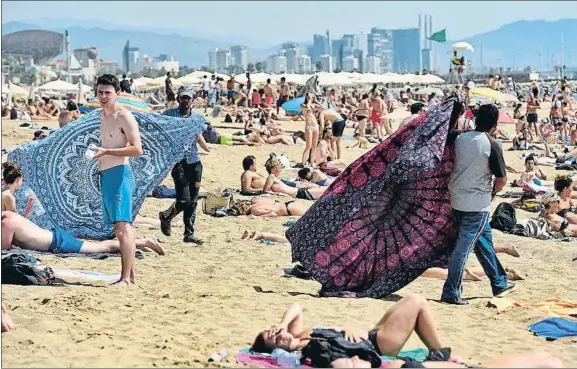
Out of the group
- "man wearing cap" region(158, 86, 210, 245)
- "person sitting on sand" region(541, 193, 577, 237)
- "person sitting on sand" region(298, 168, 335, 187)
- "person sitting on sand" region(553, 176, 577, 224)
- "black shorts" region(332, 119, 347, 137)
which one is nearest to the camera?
"man wearing cap" region(158, 86, 210, 245)

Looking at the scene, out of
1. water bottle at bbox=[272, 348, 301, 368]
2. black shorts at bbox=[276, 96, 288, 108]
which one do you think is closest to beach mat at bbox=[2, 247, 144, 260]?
water bottle at bbox=[272, 348, 301, 368]

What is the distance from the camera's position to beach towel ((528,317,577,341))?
551 cm

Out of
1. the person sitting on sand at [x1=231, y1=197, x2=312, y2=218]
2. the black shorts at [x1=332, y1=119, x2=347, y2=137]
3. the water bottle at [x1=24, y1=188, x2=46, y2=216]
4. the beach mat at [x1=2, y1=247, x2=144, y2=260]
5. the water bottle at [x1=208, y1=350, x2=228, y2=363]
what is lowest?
the person sitting on sand at [x1=231, y1=197, x2=312, y2=218]

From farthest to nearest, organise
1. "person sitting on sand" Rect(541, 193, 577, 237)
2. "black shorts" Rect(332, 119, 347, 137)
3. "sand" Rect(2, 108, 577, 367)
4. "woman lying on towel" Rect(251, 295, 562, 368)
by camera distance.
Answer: "black shorts" Rect(332, 119, 347, 137), "person sitting on sand" Rect(541, 193, 577, 237), "sand" Rect(2, 108, 577, 367), "woman lying on towel" Rect(251, 295, 562, 368)

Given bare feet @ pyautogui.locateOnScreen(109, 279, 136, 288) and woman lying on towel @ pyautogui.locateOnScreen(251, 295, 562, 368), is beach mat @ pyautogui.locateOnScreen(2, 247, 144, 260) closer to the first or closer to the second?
bare feet @ pyautogui.locateOnScreen(109, 279, 136, 288)

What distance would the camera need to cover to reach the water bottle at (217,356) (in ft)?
14.9

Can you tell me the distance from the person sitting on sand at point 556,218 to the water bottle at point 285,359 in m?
5.72

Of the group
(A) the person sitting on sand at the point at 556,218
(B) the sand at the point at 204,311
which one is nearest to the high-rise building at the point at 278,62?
(A) the person sitting on sand at the point at 556,218

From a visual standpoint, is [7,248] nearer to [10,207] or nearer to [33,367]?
[10,207]

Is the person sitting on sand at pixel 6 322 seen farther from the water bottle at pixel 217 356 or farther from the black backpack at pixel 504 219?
the black backpack at pixel 504 219

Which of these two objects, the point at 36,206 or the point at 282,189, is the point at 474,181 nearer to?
the point at 36,206

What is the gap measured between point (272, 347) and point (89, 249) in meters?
2.96

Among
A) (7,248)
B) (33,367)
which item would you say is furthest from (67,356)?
(7,248)

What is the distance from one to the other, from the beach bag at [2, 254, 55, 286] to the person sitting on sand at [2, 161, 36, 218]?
1.00 meters
